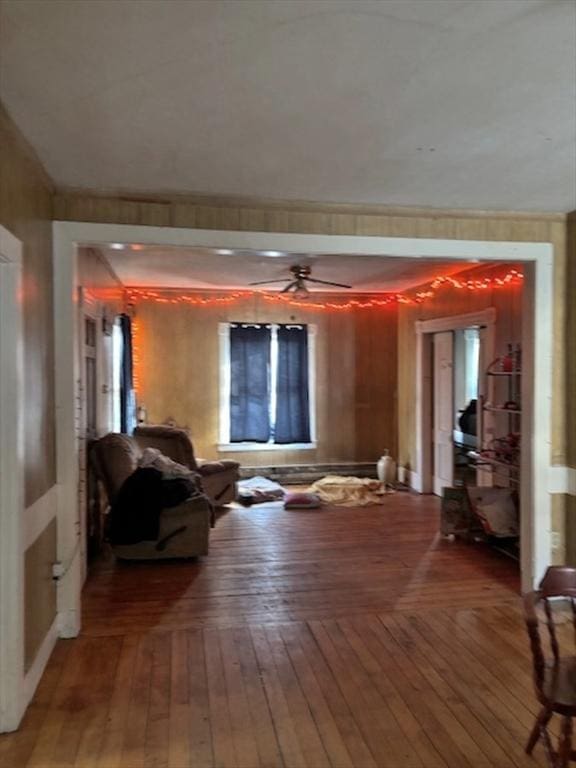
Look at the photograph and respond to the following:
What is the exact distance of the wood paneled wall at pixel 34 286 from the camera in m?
2.56

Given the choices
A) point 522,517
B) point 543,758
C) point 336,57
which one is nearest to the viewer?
point 336,57

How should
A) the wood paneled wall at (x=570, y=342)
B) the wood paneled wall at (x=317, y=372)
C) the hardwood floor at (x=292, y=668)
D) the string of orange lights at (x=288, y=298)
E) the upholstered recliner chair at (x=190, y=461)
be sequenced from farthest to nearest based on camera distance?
the wood paneled wall at (x=317, y=372) → the string of orange lights at (x=288, y=298) → the upholstered recliner chair at (x=190, y=461) → the wood paneled wall at (x=570, y=342) → the hardwood floor at (x=292, y=668)

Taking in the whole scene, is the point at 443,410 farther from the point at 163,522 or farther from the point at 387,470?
the point at 163,522

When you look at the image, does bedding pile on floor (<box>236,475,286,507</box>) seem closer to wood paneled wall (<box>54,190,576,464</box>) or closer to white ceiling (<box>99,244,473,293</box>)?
white ceiling (<box>99,244,473,293</box>)

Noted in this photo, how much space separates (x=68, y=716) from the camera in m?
2.72

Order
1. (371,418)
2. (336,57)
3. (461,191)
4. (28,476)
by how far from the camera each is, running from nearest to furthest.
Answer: (336,57), (28,476), (461,191), (371,418)

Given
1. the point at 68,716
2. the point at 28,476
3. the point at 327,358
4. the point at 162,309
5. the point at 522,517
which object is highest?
the point at 162,309

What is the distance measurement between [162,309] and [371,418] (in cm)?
331

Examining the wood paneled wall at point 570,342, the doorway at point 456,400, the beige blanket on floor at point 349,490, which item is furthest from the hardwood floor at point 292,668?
the beige blanket on floor at point 349,490

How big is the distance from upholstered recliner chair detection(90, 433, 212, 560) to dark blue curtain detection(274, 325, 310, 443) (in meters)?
3.62

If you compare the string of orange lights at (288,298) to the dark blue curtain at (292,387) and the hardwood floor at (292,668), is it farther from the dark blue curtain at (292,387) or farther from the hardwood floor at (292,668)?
the hardwood floor at (292,668)

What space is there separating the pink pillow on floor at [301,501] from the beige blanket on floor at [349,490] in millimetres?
260

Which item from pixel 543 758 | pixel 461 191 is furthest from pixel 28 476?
pixel 461 191

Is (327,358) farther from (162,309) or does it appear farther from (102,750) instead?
(102,750)
